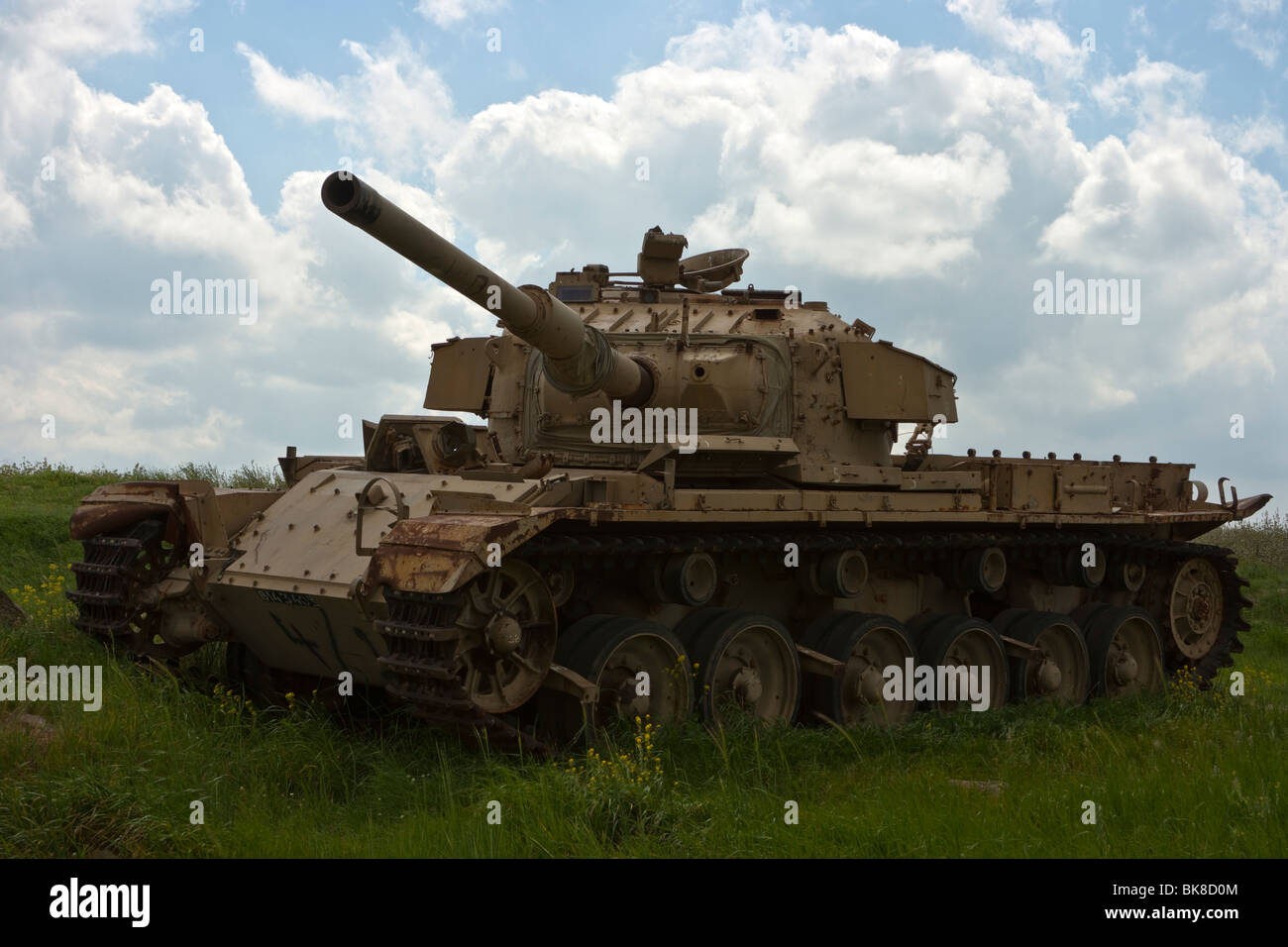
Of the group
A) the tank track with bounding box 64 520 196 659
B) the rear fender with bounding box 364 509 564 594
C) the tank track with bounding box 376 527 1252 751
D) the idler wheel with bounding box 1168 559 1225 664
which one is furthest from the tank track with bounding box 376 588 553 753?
the idler wheel with bounding box 1168 559 1225 664

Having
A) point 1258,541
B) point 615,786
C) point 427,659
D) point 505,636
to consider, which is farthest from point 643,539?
point 1258,541

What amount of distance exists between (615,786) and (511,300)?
2.91 metres

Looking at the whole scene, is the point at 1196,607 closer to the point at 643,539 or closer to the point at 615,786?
the point at 643,539

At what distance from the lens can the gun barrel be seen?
684cm

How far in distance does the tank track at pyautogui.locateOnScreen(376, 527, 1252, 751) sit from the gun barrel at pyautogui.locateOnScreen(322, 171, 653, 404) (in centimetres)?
117

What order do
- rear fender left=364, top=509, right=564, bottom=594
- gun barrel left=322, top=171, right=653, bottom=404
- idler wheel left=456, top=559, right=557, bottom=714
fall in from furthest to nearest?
idler wheel left=456, top=559, right=557, bottom=714, rear fender left=364, top=509, right=564, bottom=594, gun barrel left=322, top=171, right=653, bottom=404

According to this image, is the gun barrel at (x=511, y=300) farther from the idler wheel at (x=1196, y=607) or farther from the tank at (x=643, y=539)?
the idler wheel at (x=1196, y=607)

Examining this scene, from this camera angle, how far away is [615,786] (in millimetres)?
6699

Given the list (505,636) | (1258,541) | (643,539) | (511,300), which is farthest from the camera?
(1258,541)

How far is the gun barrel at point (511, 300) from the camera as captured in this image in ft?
22.4

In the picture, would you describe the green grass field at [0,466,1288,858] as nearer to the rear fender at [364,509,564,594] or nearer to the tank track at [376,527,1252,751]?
the tank track at [376,527,1252,751]

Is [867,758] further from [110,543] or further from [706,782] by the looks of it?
[110,543]
